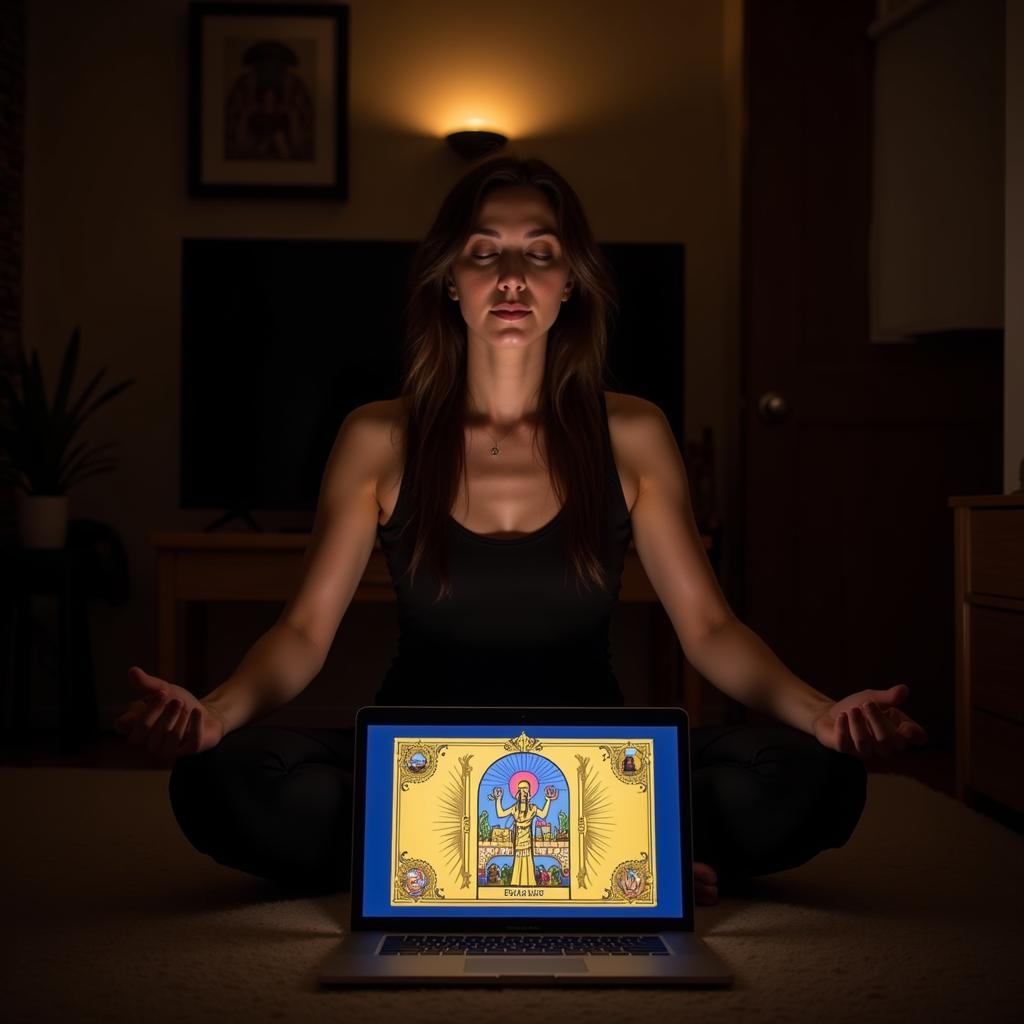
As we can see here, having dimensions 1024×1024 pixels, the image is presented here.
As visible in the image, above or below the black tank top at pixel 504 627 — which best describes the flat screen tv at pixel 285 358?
above

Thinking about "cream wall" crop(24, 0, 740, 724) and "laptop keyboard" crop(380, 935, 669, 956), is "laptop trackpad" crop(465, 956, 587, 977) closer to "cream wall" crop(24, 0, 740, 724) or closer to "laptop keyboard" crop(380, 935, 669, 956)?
"laptop keyboard" crop(380, 935, 669, 956)

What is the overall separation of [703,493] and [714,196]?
98 centimetres

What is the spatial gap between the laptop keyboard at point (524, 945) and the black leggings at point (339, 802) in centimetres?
25

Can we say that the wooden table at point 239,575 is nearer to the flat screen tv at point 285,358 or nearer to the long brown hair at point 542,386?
the flat screen tv at point 285,358

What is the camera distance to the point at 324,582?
5.37 feet

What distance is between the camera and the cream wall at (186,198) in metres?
3.61

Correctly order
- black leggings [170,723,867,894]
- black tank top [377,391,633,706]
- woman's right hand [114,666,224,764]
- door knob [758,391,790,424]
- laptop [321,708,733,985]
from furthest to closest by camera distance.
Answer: door knob [758,391,790,424], black tank top [377,391,633,706], black leggings [170,723,867,894], laptop [321,708,733,985], woman's right hand [114,666,224,764]

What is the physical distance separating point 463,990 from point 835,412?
2.39 meters

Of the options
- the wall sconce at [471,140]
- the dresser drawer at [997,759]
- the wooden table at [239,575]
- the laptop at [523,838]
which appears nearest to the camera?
the laptop at [523,838]

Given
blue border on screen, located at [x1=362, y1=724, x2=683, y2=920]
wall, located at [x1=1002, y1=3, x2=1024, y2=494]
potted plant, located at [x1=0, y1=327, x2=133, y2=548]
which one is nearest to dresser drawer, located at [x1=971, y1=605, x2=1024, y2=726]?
wall, located at [x1=1002, y1=3, x2=1024, y2=494]

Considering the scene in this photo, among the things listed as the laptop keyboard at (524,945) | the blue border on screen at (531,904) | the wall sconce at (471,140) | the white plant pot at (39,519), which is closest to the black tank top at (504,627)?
the blue border on screen at (531,904)

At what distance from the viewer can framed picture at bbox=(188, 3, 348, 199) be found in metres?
3.57

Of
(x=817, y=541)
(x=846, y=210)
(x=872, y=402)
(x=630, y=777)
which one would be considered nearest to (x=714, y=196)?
(x=846, y=210)

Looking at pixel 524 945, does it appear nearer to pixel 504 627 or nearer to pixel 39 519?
pixel 504 627
